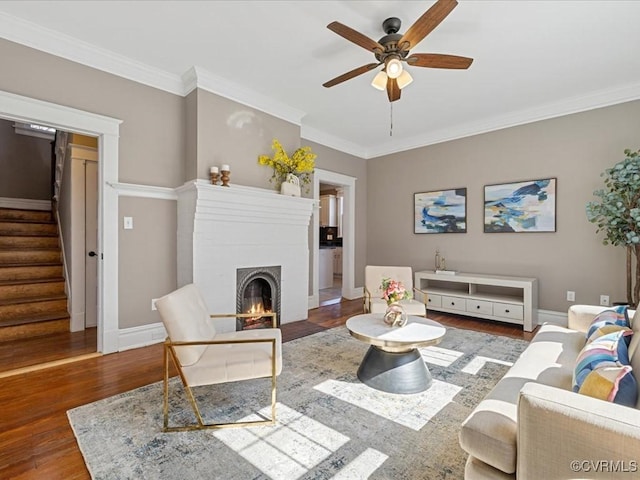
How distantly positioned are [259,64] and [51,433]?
3347mm

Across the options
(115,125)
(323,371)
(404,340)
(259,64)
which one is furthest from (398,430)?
(115,125)

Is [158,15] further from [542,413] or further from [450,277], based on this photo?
[450,277]

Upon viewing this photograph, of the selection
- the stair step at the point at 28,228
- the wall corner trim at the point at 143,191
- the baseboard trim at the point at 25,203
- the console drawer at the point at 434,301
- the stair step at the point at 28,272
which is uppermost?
the baseboard trim at the point at 25,203

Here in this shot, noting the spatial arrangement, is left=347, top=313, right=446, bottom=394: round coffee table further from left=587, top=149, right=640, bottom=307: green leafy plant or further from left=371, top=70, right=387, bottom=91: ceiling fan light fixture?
left=587, top=149, right=640, bottom=307: green leafy plant

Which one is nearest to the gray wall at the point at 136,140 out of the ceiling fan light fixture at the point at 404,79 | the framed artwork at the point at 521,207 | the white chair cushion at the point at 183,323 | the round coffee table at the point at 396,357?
the white chair cushion at the point at 183,323

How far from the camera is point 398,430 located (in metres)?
1.82

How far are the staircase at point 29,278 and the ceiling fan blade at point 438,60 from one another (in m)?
4.66

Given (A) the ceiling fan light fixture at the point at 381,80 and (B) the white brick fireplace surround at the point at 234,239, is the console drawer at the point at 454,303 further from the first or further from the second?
(A) the ceiling fan light fixture at the point at 381,80

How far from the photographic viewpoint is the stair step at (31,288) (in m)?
3.77

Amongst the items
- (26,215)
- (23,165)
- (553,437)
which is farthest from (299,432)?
(23,165)

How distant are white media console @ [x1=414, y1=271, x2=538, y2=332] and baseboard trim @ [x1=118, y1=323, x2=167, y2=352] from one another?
306 centimetres

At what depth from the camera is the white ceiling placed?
2.37 m

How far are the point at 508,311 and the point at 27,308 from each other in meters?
5.94

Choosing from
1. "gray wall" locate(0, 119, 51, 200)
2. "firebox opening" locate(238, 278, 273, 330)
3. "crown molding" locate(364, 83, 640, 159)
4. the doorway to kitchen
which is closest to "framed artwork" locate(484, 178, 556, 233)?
"crown molding" locate(364, 83, 640, 159)
